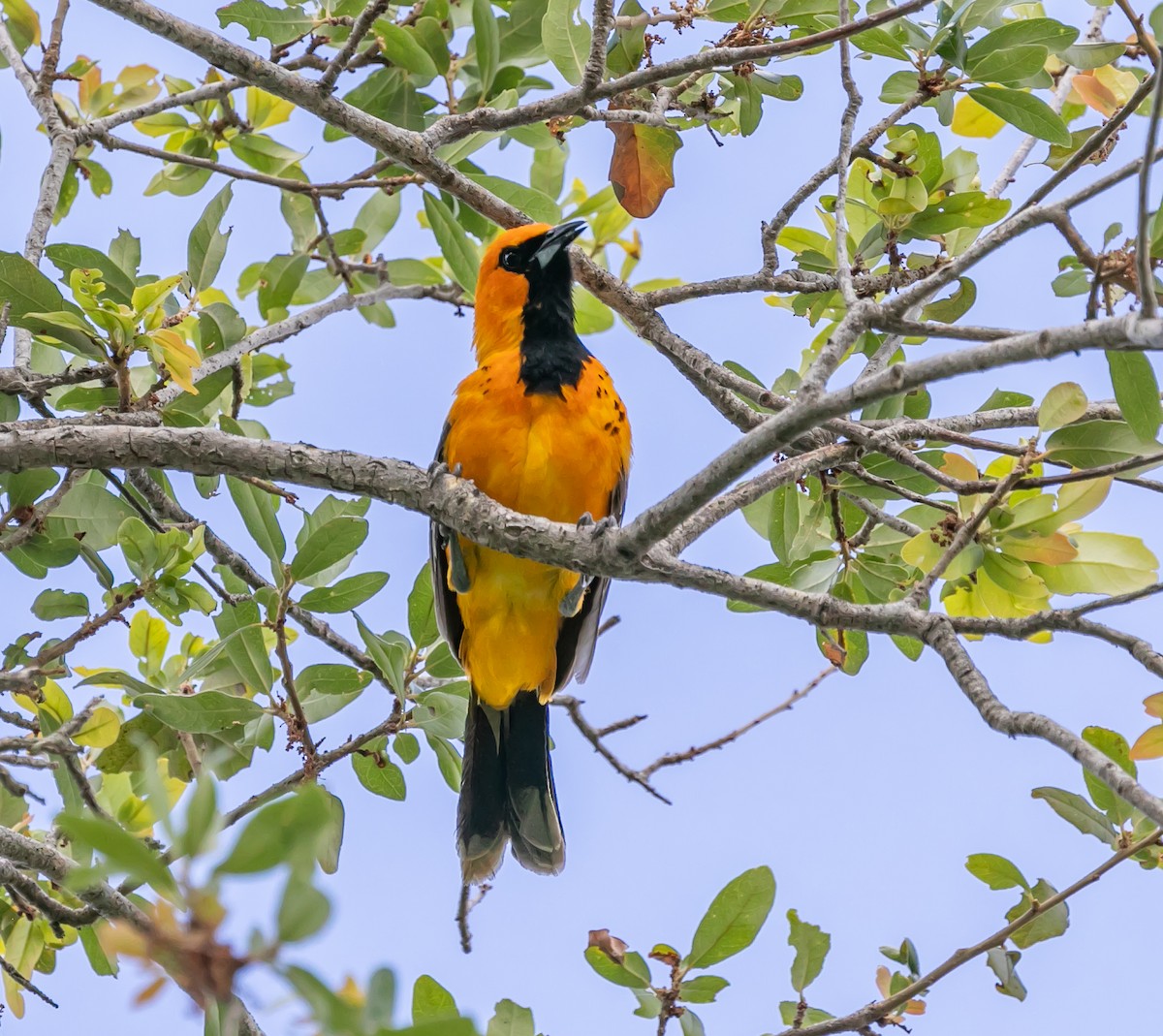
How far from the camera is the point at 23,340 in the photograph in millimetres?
4066

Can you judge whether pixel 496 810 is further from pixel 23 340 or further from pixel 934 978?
pixel 23 340

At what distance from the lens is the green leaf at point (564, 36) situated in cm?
388

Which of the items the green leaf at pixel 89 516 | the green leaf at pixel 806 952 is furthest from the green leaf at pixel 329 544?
the green leaf at pixel 806 952

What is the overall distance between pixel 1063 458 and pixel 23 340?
10.7ft

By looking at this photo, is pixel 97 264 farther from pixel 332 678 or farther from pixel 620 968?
pixel 620 968

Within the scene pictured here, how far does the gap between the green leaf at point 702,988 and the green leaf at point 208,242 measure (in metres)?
2.75

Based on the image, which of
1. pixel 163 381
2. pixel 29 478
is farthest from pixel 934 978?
pixel 29 478

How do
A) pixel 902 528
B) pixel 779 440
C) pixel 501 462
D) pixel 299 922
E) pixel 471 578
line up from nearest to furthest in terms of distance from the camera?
pixel 299 922
pixel 779 440
pixel 902 528
pixel 501 462
pixel 471 578

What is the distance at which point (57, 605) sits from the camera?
12.6 feet

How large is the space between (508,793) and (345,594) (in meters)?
1.31

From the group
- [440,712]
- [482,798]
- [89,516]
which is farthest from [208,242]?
[482,798]

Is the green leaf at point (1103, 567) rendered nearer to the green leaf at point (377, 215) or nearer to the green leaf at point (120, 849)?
the green leaf at point (120, 849)

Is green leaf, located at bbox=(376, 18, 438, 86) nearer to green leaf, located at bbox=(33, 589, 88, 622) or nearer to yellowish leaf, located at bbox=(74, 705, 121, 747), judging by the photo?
green leaf, located at bbox=(33, 589, 88, 622)

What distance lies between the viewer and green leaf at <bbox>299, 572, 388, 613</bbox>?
376 cm
